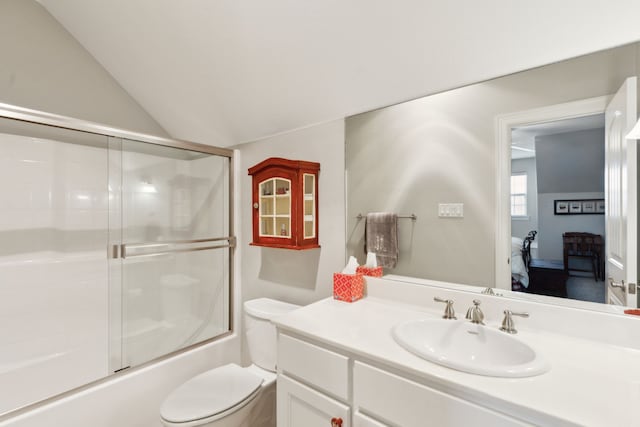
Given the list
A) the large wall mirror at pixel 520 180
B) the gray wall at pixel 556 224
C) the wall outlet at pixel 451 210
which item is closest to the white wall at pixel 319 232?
the large wall mirror at pixel 520 180

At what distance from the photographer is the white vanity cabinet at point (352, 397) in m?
0.81

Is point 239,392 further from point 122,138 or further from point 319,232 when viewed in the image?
point 122,138

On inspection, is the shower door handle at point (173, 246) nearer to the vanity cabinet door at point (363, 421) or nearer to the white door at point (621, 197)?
the vanity cabinet door at point (363, 421)

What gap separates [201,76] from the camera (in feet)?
6.30

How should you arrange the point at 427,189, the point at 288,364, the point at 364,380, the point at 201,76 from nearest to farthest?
the point at 364,380 < the point at 288,364 < the point at 427,189 < the point at 201,76

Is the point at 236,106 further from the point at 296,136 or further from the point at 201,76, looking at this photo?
the point at 296,136

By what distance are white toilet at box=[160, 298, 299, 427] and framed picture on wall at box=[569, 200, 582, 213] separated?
1.45 m

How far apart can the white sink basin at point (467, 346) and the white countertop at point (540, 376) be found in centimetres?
2

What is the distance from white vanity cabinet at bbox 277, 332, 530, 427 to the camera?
0.81 metres

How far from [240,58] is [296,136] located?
0.53 metres

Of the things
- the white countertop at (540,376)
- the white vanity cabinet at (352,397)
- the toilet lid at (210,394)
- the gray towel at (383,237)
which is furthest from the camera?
the gray towel at (383,237)

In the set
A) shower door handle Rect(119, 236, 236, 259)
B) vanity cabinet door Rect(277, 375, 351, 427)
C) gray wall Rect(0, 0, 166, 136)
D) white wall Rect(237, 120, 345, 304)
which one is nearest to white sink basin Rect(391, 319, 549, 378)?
vanity cabinet door Rect(277, 375, 351, 427)

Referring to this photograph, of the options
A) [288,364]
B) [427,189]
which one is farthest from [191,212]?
[427,189]

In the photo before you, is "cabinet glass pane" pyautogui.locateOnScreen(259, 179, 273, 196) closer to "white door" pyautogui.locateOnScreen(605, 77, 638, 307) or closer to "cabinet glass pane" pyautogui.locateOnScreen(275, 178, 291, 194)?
"cabinet glass pane" pyautogui.locateOnScreen(275, 178, 291, 194)
